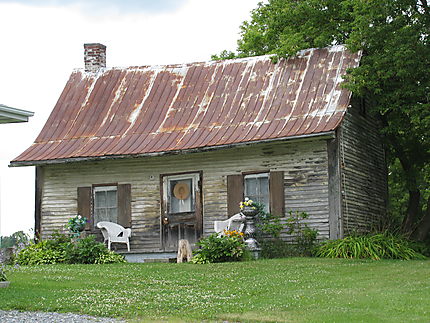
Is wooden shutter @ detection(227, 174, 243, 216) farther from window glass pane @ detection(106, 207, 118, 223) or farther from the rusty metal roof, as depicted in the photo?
window glass pane @ detection(106, 207, 118, 223)

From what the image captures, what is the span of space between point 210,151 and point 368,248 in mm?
5224

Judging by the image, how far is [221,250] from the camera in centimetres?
1875

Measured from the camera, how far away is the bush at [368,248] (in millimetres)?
19062

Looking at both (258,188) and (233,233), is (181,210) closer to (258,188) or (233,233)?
(258,188)

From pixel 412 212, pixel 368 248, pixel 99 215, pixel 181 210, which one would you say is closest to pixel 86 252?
pixel 99 215

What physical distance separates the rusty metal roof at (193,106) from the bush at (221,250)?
9.95ft

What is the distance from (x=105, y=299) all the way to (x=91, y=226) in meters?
11.1

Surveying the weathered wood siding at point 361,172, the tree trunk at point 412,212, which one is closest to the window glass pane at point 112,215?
the weathered wood siding at point 361,172

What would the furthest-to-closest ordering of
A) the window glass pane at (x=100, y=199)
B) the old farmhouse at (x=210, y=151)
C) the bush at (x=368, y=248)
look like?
the window glass pane at (x=100, y=199) → the old farmhouse at (x=210, y=151) → the bush at (x=368, y=248)

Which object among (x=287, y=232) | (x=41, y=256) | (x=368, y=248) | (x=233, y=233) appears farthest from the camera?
(x=41, y=256)

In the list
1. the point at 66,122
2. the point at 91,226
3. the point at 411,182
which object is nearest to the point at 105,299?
the point at 91,226

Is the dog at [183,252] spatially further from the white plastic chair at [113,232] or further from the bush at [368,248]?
the bush at [368,248]

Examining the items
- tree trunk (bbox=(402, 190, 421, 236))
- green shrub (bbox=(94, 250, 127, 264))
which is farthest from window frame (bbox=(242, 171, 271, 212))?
tree trunk (bbox=(402, 190, 421, 236))

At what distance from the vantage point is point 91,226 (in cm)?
2305
